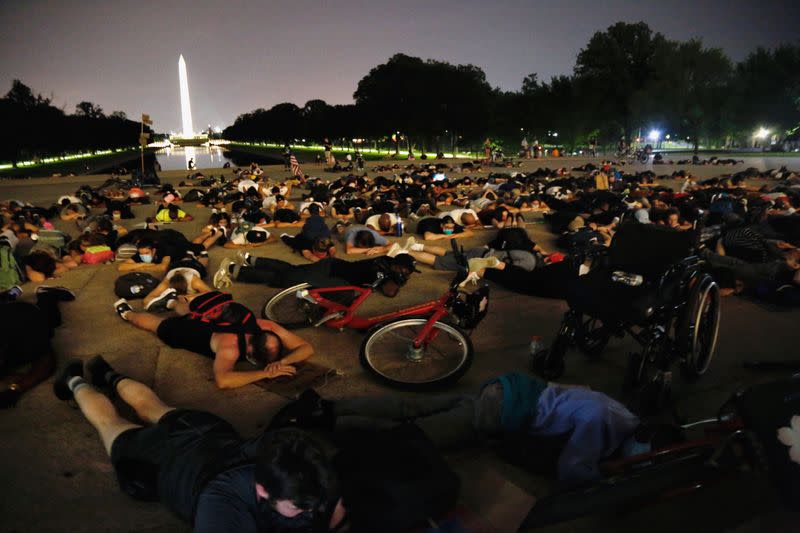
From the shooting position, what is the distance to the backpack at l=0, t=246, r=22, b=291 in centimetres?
716

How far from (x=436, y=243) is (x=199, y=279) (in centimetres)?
532

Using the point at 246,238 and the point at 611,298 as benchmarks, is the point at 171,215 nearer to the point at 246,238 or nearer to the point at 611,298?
the point at 246,238

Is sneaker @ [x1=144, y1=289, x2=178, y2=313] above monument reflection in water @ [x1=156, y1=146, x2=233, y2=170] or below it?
below

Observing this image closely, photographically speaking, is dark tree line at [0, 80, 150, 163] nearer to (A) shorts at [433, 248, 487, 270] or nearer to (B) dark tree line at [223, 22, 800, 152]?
(B) dark tree line at [223, 22, 800, 152]

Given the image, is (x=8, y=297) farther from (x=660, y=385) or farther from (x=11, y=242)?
(x=660, y=385)

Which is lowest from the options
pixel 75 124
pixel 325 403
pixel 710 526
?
pixel 710 526

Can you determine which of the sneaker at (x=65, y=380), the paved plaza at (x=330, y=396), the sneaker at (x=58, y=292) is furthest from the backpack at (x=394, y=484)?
the sneaker at (x=58, y=292)

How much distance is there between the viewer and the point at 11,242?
28.4 ft

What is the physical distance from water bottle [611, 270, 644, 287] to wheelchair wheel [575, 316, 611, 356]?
448mm

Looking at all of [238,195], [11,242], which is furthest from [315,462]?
[238,195]

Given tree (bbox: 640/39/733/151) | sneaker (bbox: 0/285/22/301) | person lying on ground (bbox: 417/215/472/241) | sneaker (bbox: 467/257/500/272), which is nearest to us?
sneaker (bbox: 0/285/22/301)

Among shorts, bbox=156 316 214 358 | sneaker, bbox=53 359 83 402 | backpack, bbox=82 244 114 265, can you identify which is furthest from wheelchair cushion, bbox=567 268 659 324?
backpack, bbox=82 244 114 265

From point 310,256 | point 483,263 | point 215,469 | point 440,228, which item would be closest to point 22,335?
point 215,469

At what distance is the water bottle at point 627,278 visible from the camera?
152 inches
